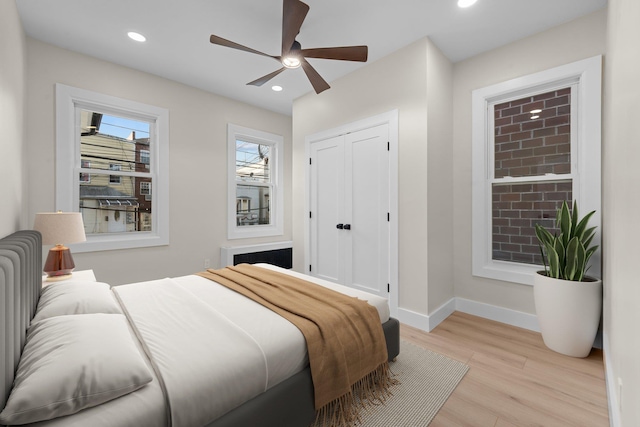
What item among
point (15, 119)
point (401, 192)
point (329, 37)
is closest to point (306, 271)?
point (401, 192)

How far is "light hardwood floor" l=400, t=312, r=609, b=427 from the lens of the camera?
5.10ft

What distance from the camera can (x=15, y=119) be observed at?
214 centimetres

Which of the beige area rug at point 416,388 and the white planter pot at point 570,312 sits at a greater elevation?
the white planter pot at point 570,312

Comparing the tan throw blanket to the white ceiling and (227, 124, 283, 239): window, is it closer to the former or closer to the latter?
the white ceiling

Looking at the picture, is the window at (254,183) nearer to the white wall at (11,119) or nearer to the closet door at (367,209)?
the closet door at (367,209)

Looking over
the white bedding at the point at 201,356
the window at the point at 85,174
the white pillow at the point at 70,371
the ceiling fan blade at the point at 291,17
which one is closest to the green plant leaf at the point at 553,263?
the white bedding at the point at 201,356

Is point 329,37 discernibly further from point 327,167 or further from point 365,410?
point 365,410

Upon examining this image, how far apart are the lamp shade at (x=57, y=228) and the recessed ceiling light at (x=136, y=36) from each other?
1.82m

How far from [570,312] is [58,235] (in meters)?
3.99

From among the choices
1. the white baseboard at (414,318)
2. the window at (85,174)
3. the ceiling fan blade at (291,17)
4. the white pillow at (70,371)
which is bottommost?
the white baseboard at (414,318)

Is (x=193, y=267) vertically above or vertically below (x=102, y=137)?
below

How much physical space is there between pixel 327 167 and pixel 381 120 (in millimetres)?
935

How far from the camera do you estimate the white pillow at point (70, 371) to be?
819mm

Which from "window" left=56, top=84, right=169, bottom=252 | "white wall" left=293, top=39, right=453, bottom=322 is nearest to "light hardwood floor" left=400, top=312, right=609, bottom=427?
"white wall" left=293, top=39, right=453, bottom=322
